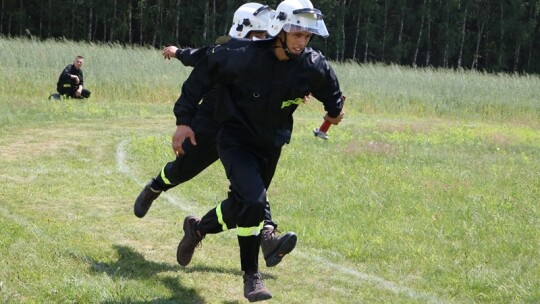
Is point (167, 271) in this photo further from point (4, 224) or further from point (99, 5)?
point (99, 5)

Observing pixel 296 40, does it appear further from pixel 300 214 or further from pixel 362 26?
pixel 362 26

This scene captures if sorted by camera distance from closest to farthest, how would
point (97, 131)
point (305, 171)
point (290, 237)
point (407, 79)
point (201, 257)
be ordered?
point (290, 237)
point (201, 257)
point (305, 171)
point (97, 131)
point (407, 79)

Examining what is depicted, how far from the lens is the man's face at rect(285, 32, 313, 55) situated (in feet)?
19.1

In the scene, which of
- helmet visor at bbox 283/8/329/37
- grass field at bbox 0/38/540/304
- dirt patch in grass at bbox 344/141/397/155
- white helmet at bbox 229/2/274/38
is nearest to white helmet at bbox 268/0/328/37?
helmet visor at bbox 283/8/329/37

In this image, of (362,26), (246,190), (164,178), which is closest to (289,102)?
(246,190)

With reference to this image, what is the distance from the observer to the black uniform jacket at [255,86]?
19.5 feet

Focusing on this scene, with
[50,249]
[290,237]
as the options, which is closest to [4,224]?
[50,249]

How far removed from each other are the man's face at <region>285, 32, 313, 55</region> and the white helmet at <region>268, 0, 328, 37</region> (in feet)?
0.09

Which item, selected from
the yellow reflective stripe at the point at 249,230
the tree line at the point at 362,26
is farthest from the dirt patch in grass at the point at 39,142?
the tree line at the point at 362,26

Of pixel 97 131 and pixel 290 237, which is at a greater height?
pixel 290 237

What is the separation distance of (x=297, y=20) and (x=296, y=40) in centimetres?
13

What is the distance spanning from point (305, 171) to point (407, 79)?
17960 mm

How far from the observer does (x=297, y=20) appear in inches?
229

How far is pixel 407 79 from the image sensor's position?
2950 cm
